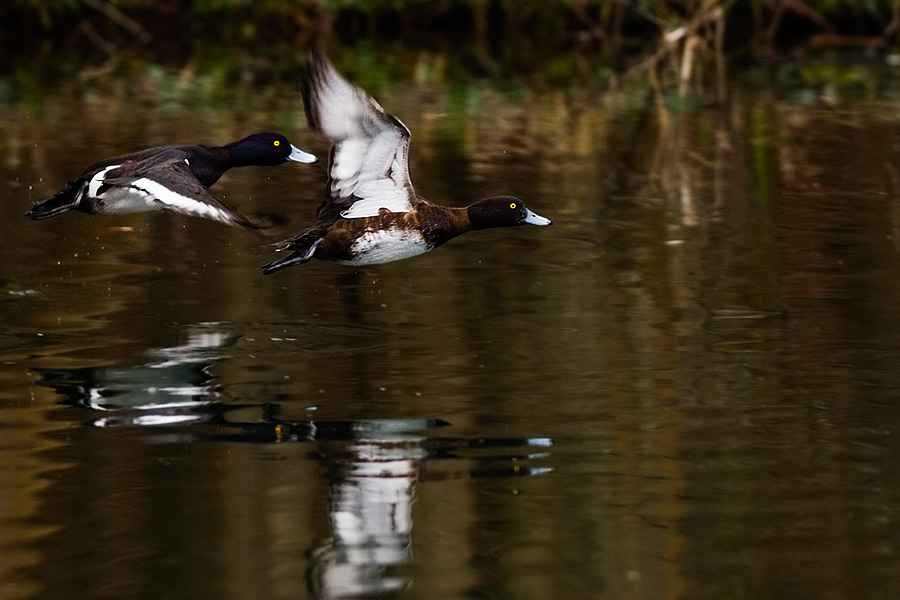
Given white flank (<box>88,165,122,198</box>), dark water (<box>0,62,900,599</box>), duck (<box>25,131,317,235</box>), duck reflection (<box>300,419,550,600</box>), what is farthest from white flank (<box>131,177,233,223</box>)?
duck reflection (<box>300,419,550,600</box>)

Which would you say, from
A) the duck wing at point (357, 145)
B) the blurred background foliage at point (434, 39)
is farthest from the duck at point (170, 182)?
the blurred background foliage at point (434, 39)

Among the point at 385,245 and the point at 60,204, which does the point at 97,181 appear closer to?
the point at 60,204

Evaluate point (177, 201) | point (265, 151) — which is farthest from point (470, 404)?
point (265, 151)

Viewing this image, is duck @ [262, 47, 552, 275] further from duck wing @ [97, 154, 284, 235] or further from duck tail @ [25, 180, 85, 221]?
duck tail @ [25, 180, 85, 221]

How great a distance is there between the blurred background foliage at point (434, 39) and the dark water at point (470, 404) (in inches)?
423

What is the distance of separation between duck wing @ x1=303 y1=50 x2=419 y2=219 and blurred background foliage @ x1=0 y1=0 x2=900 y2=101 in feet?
42.7

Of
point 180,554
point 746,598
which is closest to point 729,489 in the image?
point 746,598

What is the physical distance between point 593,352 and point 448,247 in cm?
303

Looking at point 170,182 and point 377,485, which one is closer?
point 377,485

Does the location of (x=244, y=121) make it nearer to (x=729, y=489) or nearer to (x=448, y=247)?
(x=448, y=247)

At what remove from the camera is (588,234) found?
1170 centimetres

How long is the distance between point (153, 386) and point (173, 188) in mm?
1196

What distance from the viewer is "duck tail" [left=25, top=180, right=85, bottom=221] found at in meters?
9.20

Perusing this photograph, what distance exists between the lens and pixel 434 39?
→ 103 ft
